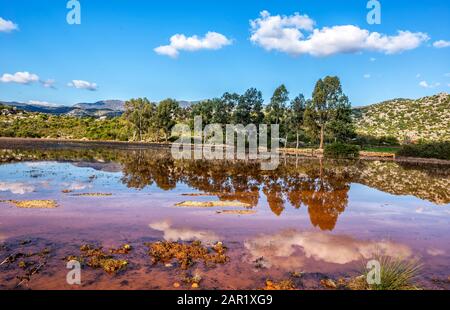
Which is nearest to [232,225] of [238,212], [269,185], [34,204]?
[238,212]

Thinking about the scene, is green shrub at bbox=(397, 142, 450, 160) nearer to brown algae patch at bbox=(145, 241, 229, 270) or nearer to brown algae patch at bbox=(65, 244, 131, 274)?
brown algae patch at bbox=(145, 241, 229, 270)

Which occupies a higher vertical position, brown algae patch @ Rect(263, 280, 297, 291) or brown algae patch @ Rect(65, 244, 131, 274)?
brown algae patch @ Rect(65, 244, 131, 274)

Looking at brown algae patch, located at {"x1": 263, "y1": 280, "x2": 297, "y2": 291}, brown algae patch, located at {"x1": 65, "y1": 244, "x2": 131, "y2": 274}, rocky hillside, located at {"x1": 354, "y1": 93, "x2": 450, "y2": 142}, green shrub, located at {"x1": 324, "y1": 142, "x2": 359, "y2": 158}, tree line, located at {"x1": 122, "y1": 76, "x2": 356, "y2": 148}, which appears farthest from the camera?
rocky hillside, located at {"x1": 354, "y1": 93, "x2": 450, "y2": 142}

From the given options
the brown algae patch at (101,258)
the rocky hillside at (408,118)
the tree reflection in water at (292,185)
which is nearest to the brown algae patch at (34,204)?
the brown algae patch at (101,258)

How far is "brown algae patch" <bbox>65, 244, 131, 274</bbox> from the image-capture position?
1066 centimetres

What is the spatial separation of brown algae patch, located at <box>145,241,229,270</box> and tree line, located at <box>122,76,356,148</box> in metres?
66.2

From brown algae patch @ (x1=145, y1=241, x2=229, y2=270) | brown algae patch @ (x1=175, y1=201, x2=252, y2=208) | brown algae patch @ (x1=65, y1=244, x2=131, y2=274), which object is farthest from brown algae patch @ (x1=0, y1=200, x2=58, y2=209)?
brown algae patch @ (x1=145, y1=241, x2=229, y2=270)

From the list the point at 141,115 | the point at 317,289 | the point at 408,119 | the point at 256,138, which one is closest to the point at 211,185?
the point at 317,289

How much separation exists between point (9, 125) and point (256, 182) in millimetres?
112150

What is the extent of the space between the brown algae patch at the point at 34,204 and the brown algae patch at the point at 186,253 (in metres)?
7.96

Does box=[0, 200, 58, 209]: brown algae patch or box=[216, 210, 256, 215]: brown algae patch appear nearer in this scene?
box=[0, 200, 58, 209]: brown algae patch

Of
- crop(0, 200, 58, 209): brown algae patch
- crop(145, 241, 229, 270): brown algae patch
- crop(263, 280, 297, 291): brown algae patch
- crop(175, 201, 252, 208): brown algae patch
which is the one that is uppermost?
crop(0, 200, 58, 209): brown algae patch

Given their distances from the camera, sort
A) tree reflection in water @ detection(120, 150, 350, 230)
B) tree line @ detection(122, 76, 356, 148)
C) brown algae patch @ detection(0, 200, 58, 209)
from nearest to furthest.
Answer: brown algae patch @ detection(0, 200, 58, 209), tree reflection in water @ detection(120, 150, 350, 230), tree line @ detection(122, 76, 356, 148)
